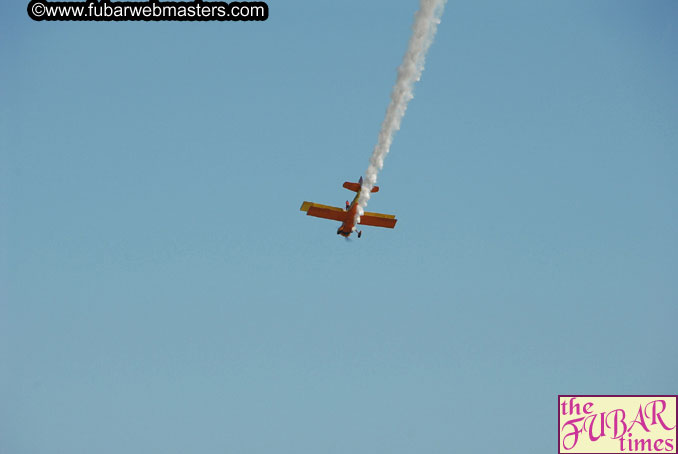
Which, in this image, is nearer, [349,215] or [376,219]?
[349,215]

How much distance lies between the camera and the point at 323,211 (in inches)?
2638

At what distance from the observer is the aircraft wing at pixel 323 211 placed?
219ft

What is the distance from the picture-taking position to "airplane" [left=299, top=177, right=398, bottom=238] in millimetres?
65062

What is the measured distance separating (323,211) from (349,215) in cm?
238

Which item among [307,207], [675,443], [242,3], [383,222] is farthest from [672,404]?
[242,3]

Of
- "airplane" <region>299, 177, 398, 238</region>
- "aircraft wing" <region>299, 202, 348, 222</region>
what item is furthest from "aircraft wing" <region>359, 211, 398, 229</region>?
"aircraft wing" <region>299, 202, 348, 222</region>

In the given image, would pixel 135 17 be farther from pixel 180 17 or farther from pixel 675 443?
pixel 675 443

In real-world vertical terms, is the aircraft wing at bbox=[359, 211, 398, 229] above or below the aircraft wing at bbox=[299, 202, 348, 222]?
above

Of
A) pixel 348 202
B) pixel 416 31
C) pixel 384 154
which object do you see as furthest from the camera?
pixel 348 202

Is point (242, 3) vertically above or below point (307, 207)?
above

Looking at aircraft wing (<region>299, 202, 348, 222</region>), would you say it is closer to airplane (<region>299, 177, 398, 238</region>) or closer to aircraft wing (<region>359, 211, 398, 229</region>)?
airplane (<region>299, 177, 398, 238</region>)

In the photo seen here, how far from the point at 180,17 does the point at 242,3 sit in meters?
4.14

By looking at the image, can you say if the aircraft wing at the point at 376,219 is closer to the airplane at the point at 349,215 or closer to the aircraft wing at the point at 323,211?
the airplane at the point at 349,215

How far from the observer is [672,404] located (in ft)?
206
